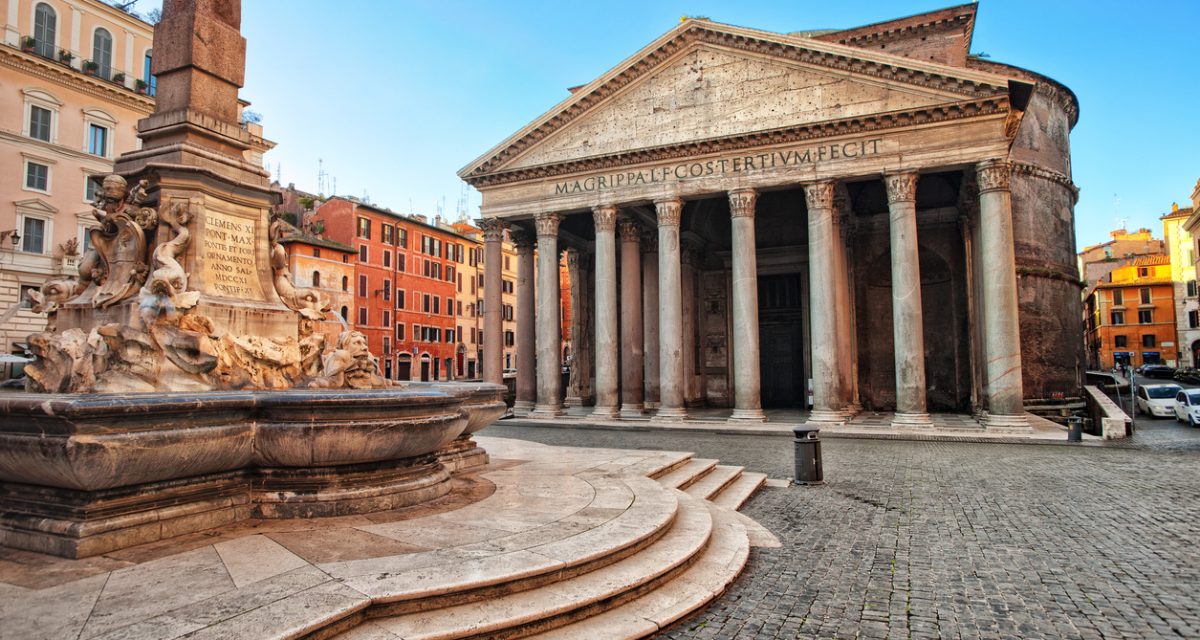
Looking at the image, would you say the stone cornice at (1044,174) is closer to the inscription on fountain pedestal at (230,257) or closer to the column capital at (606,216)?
the column capital at (606,216)

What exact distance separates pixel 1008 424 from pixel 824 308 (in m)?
5.49

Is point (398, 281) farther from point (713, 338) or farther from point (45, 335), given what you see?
point (45, 335)

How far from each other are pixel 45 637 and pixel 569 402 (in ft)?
84.1

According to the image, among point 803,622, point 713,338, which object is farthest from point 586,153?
point 803,622

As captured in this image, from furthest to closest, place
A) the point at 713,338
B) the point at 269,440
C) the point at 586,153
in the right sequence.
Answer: the point at 713,338, the point at 586,153, the point at 269,440

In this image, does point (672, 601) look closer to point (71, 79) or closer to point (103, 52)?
point (71, 79)

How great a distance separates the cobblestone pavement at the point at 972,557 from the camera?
4484mm

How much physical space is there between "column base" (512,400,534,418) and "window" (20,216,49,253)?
57.3ft

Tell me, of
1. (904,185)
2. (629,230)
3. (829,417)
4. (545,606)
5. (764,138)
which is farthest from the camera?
(629,230)

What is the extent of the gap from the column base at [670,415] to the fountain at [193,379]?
1454 centimetres

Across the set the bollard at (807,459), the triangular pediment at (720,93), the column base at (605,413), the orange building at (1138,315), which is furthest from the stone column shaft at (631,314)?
the orange building at (1138,315)

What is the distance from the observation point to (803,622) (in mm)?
4484

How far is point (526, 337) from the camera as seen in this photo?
25141 mm

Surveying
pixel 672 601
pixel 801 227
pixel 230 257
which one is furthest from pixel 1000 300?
pixel 230 257
